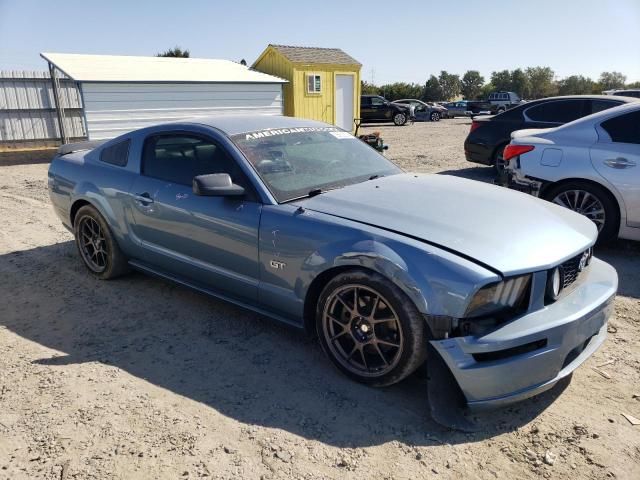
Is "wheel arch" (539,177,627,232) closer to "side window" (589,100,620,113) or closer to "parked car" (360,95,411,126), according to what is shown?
"side window" (589,100,620,113)

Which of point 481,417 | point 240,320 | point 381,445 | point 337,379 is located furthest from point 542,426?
point 240,320

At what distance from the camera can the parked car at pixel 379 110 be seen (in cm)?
2708

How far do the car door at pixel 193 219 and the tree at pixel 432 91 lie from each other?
57305mm

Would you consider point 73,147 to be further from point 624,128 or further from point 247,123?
point 624,128

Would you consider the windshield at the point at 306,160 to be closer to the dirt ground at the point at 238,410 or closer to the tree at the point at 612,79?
the dirt ground at the point at 238,410

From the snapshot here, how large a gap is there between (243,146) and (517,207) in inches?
74.8

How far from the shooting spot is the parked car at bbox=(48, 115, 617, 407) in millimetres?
2527

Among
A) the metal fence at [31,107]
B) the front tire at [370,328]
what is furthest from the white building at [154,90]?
the front tire at [370,328]

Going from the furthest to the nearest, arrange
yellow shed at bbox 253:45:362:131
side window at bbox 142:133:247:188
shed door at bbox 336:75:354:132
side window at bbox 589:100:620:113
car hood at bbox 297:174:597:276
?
shed door at bbox 336:75:354:132
yellow shed at bbox 253:45:362:131
side window at bbox 589:100:620:113
side window at bbox 142:133:247:188
car hood at bbox 297:174:597:276

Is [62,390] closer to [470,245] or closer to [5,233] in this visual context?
[470,245]

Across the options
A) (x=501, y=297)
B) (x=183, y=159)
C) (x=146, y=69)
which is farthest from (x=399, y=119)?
(x=501, y=297)

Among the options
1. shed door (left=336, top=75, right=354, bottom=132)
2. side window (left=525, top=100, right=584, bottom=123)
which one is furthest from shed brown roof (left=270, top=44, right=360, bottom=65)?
side window (left=525, top=100, right=584, bottom=123)

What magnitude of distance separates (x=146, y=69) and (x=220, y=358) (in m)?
13.6

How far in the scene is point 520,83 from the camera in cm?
6981
